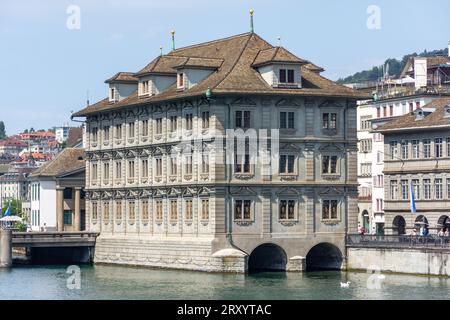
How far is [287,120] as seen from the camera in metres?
118

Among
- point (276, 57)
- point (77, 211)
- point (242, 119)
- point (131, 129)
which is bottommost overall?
point (77, 211)

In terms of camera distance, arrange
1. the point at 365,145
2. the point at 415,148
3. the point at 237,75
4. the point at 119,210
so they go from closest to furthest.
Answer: the point at 237,75 < the point at 119,210 < the point at 415,148 < the point at 365,145

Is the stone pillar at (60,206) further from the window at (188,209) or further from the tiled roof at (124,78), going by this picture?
the window at (188,209)

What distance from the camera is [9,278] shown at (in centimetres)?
11525

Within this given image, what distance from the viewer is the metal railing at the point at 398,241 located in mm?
109750

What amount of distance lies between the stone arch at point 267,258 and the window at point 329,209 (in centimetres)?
415

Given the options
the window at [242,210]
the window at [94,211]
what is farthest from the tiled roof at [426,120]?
the window at [94,211]

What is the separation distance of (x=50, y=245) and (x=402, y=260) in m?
31.6

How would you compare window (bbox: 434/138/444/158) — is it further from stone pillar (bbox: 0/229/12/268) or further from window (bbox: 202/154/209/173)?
stone pillar (bbox: 0/229/12/268)

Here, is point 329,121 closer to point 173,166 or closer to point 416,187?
point 173,166

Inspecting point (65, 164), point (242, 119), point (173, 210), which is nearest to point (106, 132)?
point (173, 210)

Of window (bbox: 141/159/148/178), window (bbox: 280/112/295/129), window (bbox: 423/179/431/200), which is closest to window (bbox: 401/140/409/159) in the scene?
window (bbox: 423/179/431/200)

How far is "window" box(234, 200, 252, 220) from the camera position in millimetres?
116812
